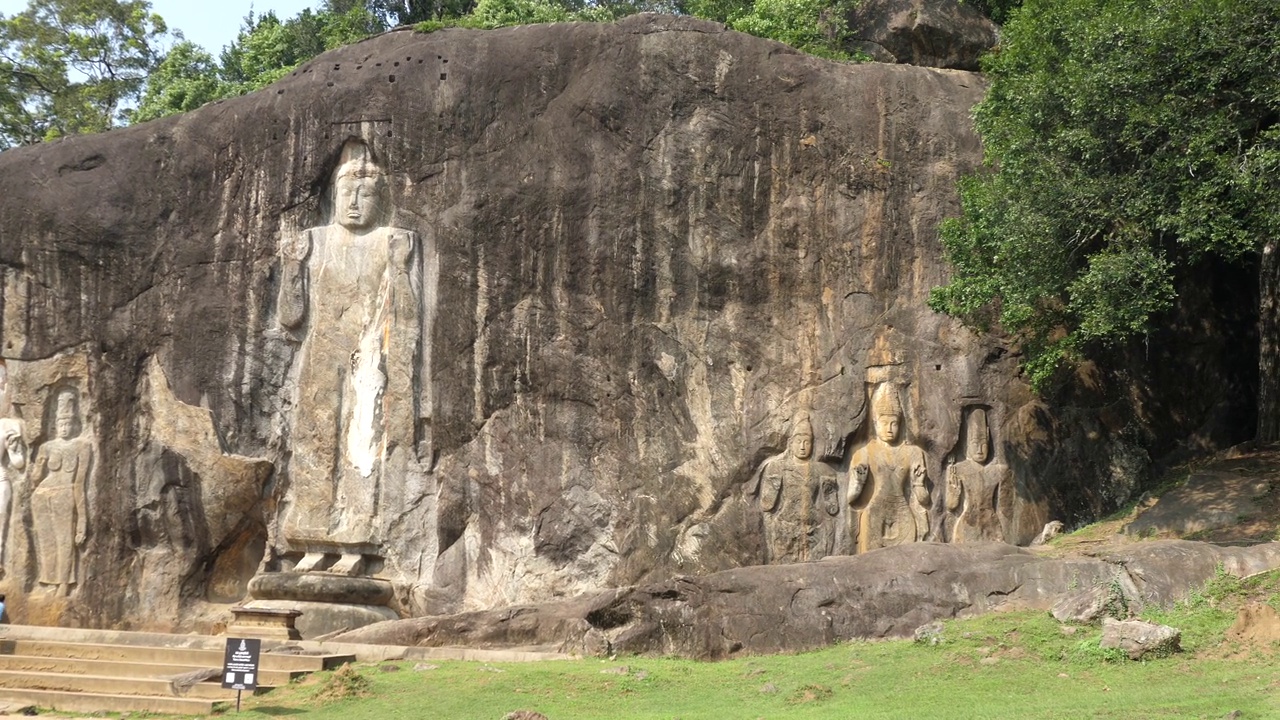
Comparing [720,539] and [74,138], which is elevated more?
[74,138]

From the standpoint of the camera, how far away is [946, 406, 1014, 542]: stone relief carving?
1817 cm

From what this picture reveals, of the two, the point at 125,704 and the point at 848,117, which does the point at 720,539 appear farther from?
the point at 125,704

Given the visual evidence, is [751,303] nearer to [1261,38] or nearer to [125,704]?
[1261,38]

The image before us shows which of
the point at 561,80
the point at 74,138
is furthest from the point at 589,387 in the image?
the point at 74,138

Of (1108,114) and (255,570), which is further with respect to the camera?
(255,570)

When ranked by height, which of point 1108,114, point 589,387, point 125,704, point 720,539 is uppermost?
point 1108,114

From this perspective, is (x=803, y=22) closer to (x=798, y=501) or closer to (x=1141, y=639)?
(x=798, y=501)

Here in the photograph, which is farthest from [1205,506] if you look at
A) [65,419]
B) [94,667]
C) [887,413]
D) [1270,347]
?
[65,419]

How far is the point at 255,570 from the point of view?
19.5 m

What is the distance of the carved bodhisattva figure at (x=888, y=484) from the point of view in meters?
18.1

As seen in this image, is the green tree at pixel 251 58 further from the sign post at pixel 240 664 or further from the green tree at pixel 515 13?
the sign post at pixel 240 664

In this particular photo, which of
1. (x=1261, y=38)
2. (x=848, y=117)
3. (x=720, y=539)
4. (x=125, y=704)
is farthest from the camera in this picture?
(x=848, y=117)

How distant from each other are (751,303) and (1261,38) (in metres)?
6.85

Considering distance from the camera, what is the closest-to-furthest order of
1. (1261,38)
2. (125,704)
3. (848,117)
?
(125,704) → (1261,38) → (848,117)
